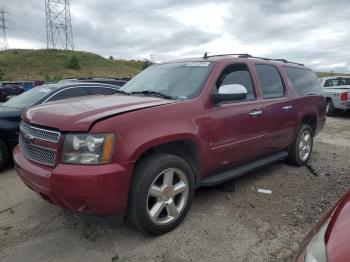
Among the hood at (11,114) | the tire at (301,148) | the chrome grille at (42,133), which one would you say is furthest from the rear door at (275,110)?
the hood at (11,114)

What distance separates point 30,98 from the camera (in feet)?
21.6

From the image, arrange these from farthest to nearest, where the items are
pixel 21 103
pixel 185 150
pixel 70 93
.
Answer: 1. pixel 70 93
2. pixel 21 103
3. pixel 185 150

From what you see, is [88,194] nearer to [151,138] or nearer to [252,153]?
[151,138]

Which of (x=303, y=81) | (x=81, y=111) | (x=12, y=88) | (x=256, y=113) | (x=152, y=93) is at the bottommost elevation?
(x=12, y=88)

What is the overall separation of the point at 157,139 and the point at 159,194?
538 mm

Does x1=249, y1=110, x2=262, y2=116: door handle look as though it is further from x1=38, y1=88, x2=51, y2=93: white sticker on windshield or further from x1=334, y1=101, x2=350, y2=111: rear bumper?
x1=334, y1=101, x2=350, y2=111: rear bumper

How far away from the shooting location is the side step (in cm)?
393

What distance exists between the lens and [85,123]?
9.52 ft

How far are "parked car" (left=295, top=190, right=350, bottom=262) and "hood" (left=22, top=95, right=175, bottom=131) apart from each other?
6.28 ft

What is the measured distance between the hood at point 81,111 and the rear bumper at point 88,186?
367mm

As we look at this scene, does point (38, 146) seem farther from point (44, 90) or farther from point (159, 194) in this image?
point (44, 90)

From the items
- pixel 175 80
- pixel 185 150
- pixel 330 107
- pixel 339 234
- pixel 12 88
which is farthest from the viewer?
pixel 12 88

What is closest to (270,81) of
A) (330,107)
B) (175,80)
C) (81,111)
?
(175,80)

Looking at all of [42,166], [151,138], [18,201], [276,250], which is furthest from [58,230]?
[276,250]
